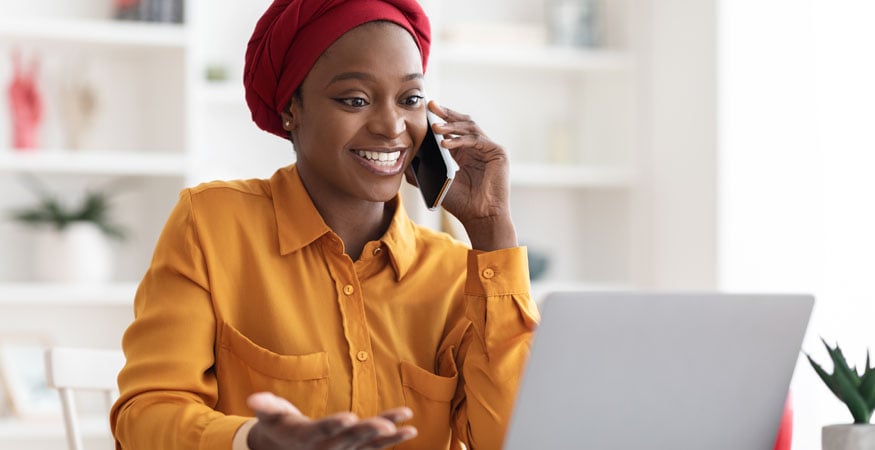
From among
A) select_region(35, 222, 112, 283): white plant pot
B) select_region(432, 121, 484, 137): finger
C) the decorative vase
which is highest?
the decorative vase

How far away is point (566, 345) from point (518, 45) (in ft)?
9.73

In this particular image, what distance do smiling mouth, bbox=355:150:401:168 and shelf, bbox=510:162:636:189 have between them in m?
2.29

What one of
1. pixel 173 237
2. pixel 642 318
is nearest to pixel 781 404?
pixel 642 318

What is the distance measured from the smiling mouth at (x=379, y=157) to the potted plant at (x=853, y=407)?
2.02 ft

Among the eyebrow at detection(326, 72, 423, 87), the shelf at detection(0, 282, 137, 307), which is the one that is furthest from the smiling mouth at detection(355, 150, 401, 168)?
the shelf at detection(0, 282, 137, 307)

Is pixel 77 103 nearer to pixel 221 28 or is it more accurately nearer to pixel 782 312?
pixel 221 28

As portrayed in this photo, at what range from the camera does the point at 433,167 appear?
1573 mm

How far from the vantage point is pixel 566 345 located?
3.03 ft

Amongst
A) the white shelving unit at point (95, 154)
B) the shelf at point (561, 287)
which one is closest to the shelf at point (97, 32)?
the white shelving unit at point (95, 154)

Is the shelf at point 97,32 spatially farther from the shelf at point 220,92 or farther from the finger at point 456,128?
the finger at point 456,128

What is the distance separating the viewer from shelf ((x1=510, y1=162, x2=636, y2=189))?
3.75 meters

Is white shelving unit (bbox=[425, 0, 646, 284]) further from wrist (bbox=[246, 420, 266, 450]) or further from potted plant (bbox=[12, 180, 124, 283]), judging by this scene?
wrist (bbox=[246, 420, 266, 450])

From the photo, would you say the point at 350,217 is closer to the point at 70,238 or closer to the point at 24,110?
the point at 70,238

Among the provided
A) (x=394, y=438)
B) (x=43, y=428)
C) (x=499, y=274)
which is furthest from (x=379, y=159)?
(x=43, y=428)
